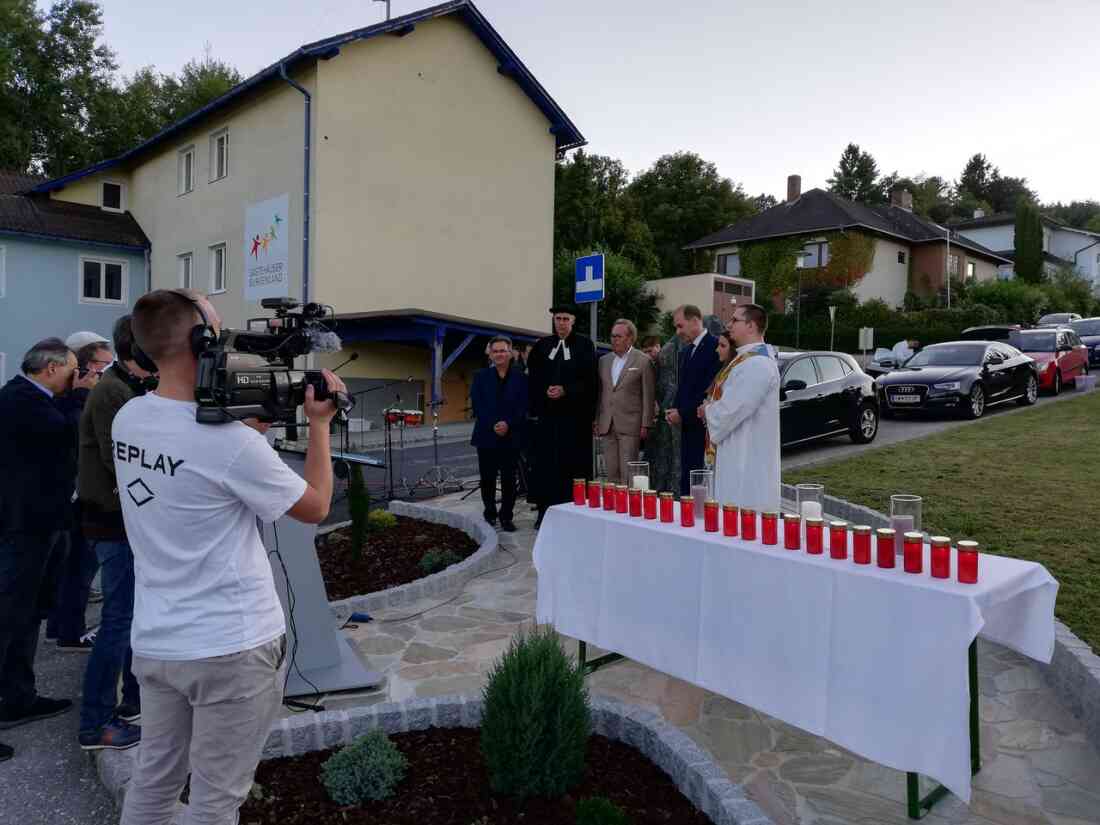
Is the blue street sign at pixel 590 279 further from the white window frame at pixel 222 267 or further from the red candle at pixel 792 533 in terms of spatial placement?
the white window frame at pixel 222 267

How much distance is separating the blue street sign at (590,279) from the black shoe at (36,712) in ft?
22.0

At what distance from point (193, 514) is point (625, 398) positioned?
566cm

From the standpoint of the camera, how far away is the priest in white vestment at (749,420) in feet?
15.7

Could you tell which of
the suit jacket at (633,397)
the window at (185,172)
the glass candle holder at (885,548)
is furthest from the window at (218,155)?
the glass candle holder at (885,548)

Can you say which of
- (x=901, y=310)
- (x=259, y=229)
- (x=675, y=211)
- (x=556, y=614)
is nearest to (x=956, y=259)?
(x=901, y=310)

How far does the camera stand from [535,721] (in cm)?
292

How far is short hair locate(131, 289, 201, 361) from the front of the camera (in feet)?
6.81

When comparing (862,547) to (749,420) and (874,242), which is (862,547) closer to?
(749,420)

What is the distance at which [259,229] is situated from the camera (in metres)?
20.9

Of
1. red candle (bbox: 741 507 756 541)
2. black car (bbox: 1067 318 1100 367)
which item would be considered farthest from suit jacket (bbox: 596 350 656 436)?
black car (bbox: 1067 318 1100 367)

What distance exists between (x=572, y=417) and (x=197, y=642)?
560 cm

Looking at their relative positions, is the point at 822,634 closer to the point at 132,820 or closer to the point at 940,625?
the point at 940,625

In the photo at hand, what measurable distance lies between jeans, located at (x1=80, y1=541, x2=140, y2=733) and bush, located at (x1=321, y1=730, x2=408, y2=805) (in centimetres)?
118

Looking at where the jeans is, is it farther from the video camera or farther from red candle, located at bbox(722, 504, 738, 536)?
red candle, located at bbox(722, 504, 738, 536)
